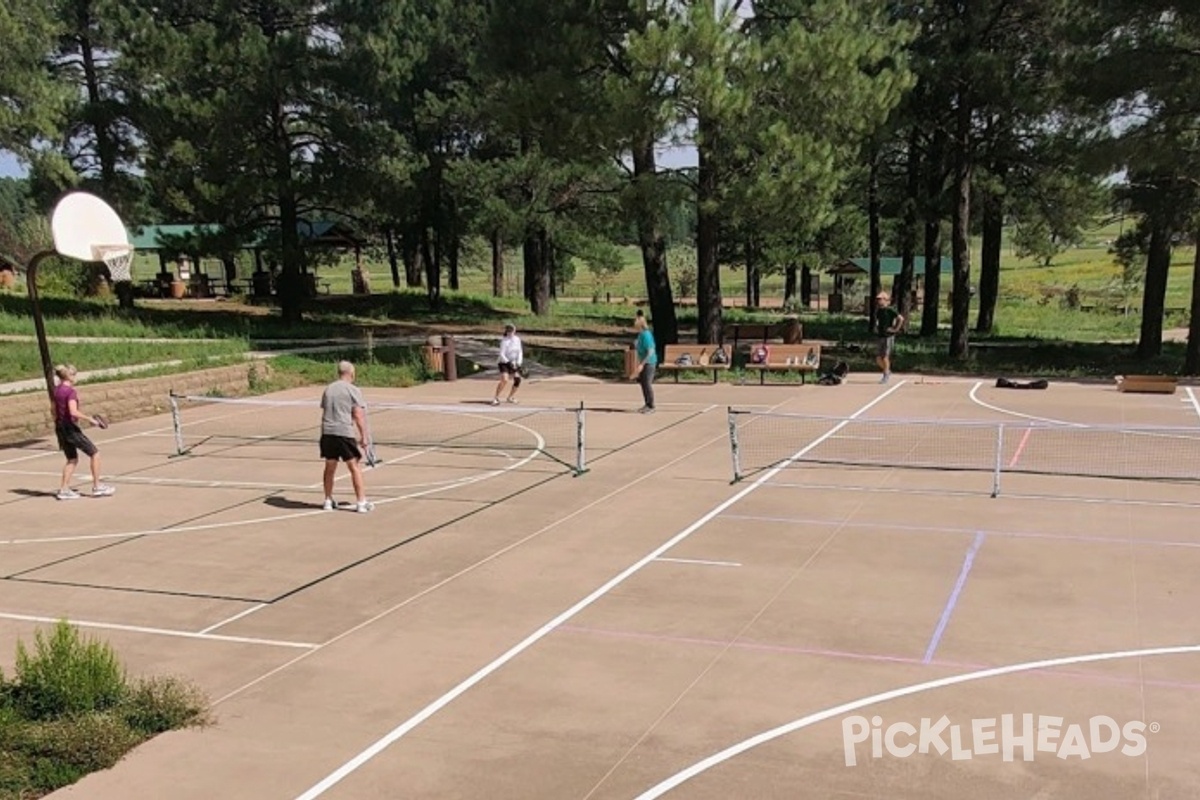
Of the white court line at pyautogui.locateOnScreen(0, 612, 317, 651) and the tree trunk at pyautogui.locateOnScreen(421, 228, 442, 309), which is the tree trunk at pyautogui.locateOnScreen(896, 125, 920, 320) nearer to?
the tree trunk at pyautogui.locateOnScreen(421, 228, 442, 309)

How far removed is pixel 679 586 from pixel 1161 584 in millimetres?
4266

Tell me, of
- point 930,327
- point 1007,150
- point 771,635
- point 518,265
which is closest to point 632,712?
point 771,635

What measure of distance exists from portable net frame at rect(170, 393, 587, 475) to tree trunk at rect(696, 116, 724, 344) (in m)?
8.48

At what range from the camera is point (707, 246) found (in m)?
27.0

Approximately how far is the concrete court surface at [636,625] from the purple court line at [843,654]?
1.1 inches

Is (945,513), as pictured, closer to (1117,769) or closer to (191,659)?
(1117,769)

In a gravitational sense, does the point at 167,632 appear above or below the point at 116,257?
below

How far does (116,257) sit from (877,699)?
12884 mm

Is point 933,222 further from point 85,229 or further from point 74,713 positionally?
point 74,713

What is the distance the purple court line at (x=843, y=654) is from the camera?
681cm

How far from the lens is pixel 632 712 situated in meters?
6.52

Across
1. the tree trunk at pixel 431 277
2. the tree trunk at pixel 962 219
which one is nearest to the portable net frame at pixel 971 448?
the tree trunk at pixel 962 219

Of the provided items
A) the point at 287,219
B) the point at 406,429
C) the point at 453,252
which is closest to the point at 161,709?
the point at 406,429

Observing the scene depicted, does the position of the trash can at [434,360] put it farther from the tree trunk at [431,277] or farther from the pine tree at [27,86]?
the tree trunk at [431,277]
